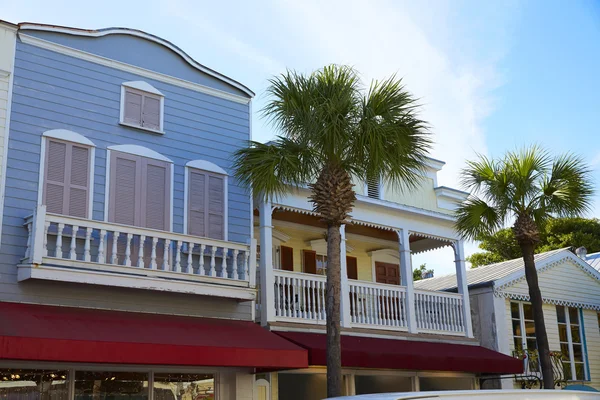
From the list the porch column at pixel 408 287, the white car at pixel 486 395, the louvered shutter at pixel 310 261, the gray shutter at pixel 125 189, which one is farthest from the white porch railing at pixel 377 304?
the white car at pixel 486 395

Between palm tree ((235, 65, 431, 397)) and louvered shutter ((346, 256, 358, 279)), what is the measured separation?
23.3 ft

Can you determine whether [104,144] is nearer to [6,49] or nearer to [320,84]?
[6,49]

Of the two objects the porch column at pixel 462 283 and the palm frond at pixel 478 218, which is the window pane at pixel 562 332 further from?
the palm frond at pixel 478 218

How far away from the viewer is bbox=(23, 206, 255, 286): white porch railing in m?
12.9

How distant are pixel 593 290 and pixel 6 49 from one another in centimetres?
1951

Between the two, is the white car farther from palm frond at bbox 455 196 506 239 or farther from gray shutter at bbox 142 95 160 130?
palm frond at bbox 455 196 506 239

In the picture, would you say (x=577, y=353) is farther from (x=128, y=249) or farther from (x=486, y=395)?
(x=486, y=395)

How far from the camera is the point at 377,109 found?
46.9 ft

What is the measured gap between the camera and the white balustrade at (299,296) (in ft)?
54.3

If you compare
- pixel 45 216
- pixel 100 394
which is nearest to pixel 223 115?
pixel 45 216

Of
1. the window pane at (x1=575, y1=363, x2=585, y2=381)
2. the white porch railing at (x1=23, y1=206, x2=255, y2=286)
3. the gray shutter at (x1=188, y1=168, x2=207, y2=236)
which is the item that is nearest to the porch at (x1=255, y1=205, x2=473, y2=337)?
the white porch railing at (x1=23, y1=206, x2=255, y2=286)

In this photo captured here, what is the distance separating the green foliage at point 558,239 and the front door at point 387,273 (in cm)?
2641

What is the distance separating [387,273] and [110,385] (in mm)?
10576

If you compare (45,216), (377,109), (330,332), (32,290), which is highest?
(377,109)
